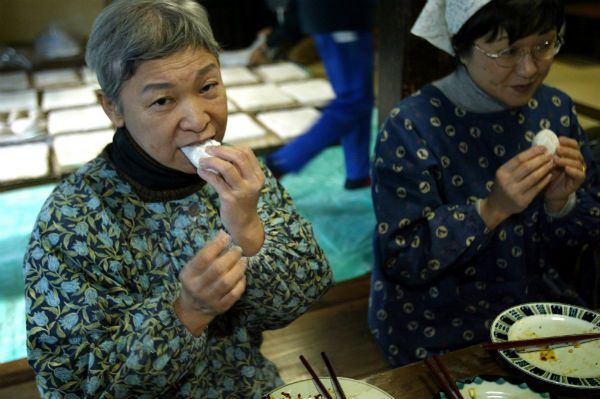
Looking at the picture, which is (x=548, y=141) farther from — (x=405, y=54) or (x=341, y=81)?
(x=341, y=81)

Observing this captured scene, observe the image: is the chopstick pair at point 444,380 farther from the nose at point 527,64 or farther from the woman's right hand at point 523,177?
the nose at point 527,64

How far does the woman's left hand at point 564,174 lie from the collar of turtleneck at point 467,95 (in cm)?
27

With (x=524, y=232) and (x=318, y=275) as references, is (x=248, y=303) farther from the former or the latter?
(x=524, y=232)

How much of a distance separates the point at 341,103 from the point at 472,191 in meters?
1.94

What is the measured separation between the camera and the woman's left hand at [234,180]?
4.00 ft

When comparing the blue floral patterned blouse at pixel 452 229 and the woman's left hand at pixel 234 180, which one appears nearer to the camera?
the woman's left hand at pixel 234 180

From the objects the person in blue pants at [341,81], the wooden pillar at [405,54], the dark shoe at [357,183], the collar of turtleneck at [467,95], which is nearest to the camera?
the collar of turtleneck at [467,95]

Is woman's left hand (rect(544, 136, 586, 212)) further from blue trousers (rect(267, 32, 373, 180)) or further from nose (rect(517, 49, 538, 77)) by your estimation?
blue trousers (rect(267, 32, 373, 180))

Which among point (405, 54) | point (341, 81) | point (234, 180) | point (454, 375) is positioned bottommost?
point (341, 81)

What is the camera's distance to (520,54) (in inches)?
66.2

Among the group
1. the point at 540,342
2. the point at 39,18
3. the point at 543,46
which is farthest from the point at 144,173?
the point at 39,18

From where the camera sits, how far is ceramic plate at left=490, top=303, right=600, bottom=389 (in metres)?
1.17

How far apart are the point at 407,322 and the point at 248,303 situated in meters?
0.73

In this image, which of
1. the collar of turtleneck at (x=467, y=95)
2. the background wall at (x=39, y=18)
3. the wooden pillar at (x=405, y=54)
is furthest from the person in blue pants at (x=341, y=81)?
the background wall at (x=39, y=18)
